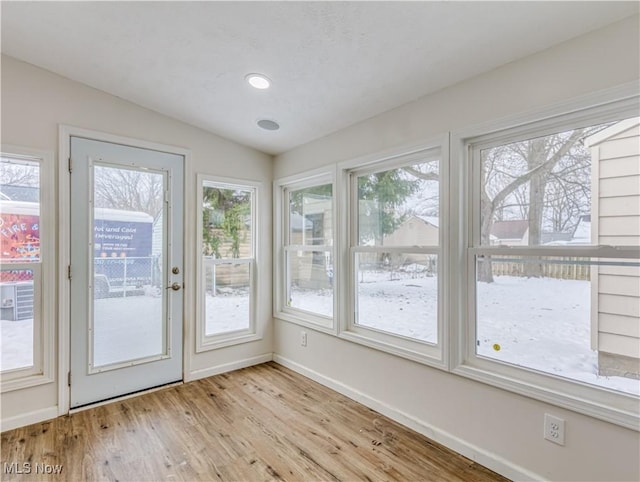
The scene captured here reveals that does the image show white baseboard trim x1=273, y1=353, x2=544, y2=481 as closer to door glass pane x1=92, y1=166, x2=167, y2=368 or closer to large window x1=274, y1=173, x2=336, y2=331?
large window x1=274, y1=173, x2=336, y2=331

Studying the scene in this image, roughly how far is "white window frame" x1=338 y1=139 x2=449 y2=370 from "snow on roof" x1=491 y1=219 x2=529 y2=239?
0.96 ft

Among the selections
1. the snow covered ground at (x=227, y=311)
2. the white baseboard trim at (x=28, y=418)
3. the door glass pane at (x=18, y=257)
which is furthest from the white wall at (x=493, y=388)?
the door glass pane at (x=18, y=257)

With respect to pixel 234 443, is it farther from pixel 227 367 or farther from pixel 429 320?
pixel 429 320

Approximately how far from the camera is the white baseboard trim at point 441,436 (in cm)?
182

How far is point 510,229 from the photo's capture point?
195cm

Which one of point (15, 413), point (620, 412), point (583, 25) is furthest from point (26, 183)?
point (620, 412)

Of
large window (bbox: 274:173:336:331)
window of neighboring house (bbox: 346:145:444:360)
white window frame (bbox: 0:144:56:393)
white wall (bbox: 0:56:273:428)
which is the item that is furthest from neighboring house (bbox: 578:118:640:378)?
white window frame (bbox: 0:144:56:393)

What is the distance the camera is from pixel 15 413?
91.4 inches

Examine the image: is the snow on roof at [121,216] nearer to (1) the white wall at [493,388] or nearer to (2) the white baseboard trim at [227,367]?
(2) the white baseboard trim at [227,367]

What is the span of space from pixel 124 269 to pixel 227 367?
54.9 inches

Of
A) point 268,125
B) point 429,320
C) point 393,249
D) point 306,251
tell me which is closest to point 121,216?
point 268,125

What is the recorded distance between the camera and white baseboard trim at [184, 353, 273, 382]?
316 centimetres

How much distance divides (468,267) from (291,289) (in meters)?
2.03

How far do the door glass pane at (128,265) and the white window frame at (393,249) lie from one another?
1648 mm
